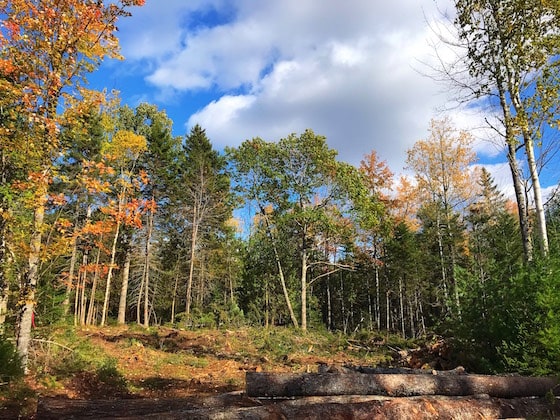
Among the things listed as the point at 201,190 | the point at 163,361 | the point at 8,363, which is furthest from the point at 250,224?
the point at 8,363

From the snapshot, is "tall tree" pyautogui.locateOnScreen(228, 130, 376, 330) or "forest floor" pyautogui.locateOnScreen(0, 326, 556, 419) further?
"tall tree" pyautogui.locateOnScreen(228, 130, 376, 330)

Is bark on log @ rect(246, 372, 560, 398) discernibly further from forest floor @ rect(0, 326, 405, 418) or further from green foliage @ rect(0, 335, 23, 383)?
green foliage @ rect(0, 335, 23, 383)

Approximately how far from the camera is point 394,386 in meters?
5.07

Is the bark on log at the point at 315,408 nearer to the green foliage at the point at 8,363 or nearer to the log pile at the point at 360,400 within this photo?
the log pile at the point at 360,400

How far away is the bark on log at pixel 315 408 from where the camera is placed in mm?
3820

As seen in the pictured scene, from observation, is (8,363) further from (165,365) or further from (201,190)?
(201,190)

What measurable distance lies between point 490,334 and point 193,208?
24678 millimetres

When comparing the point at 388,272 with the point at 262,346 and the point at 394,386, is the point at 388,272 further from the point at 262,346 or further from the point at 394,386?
the point at 394,386

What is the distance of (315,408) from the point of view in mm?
4070

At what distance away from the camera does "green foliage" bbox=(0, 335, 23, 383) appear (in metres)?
6.97

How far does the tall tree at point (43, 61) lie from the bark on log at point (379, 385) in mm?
5446

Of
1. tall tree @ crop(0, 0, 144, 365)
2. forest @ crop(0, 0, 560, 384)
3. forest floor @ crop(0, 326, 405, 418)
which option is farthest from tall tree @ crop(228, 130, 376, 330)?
tall tree @ crop(0, 0, 144, 365)

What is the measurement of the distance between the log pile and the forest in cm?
176

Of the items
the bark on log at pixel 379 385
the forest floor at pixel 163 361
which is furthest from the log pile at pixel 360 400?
the forest floor at pixel 163 361
